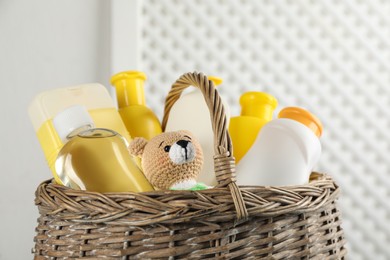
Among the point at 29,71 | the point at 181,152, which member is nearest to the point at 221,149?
the point at 181,152

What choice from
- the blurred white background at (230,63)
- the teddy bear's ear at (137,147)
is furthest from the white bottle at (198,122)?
the blurred white background at (230,63)

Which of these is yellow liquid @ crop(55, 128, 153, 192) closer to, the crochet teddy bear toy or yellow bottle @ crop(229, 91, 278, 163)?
the crochet teddy bear toy

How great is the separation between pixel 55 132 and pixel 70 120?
0.05 metres

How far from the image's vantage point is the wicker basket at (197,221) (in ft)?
2.02

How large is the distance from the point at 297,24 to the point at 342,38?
13 centimetres

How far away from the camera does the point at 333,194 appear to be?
2.45 ft

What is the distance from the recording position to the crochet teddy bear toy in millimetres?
683

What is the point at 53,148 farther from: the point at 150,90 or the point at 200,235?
the point at 150,90

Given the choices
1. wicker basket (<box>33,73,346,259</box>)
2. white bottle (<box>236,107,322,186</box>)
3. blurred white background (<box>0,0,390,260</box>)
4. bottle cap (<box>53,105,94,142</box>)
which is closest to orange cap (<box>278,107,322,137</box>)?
white bottle (<box>236,107,322,186</box>)

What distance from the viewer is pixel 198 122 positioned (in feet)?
2.85

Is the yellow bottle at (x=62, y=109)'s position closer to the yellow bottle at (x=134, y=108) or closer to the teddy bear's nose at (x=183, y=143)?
the yellow bottle at (x=134, y=108)

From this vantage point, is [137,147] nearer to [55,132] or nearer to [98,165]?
[98,165]

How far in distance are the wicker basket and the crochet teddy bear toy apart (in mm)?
55

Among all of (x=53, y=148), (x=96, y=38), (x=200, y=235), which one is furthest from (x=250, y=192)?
(x=96, y=38)
